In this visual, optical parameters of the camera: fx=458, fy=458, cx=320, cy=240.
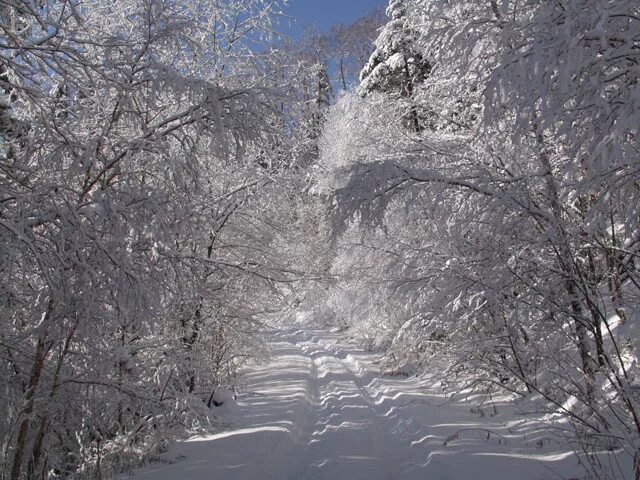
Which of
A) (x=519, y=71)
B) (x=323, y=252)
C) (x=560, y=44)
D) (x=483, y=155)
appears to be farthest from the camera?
(x=323, y=252)

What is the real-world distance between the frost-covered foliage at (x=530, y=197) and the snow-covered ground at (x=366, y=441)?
27.6 inches

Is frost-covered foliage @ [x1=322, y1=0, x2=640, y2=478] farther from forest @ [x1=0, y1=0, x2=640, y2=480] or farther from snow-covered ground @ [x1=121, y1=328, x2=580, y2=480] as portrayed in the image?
snow-covered ground @ [x1=121, y1=328, x2=580, y2=480]

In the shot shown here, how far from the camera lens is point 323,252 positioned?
74.6 ft

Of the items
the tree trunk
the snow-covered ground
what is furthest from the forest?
the snow-covered ground

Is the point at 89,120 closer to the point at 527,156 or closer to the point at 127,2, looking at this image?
the point at 127,2

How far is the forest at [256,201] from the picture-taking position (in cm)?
306

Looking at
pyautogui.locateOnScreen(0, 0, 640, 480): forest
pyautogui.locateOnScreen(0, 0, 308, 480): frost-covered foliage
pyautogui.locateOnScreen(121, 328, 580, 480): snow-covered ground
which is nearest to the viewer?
pyautogui.locateOnScreen(0, 0, 640, 480): forest

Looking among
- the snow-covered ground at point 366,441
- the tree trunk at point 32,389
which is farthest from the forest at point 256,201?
the snow-covered ground at point 366,441

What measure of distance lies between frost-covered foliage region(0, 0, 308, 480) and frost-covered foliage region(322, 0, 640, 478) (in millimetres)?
1647

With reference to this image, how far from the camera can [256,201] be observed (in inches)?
342

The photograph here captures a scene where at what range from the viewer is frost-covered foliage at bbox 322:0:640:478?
9.23 ft

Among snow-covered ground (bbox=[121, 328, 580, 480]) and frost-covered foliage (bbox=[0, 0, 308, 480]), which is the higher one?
frost-covered foliage (bbox=[0, 0, 308, 480])

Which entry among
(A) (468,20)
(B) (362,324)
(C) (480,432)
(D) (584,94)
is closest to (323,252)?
(B) (362,324)

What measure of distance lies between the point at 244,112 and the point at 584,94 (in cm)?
260
